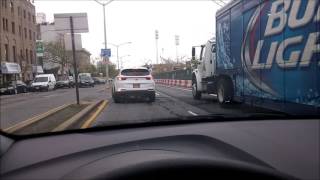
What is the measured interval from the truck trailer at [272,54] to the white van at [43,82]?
5134 millimetres

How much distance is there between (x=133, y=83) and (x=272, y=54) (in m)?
12.2

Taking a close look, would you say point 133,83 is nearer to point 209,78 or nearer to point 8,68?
point 209,78

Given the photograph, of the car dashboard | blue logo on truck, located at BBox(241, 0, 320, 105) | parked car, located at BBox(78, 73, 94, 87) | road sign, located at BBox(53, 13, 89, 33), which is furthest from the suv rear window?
the car dashboard

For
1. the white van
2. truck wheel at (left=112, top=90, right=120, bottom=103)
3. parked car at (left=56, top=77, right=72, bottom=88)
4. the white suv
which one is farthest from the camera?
the white suv

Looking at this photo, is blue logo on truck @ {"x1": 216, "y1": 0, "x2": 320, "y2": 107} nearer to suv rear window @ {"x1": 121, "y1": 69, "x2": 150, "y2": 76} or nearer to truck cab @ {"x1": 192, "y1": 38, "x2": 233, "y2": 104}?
truck cab @ {"x1": 192, "y1": 38, "x2": 233, "y2": 104}

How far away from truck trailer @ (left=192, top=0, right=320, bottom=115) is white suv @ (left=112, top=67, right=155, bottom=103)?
621cm

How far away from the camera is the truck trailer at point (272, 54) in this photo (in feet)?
29.6

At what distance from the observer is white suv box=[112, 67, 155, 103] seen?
21578mm

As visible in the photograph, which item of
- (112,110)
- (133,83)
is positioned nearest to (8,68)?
(112,110)

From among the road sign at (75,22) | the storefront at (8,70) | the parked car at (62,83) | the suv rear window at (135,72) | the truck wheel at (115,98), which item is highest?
the road sign at (75,22)

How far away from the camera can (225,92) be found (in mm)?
15148

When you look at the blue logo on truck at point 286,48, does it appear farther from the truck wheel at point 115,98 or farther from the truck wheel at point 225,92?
the truck wheel at point 115,98

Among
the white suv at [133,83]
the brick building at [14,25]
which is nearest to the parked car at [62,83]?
the white suv at [133,83]

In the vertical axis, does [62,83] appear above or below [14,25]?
below
